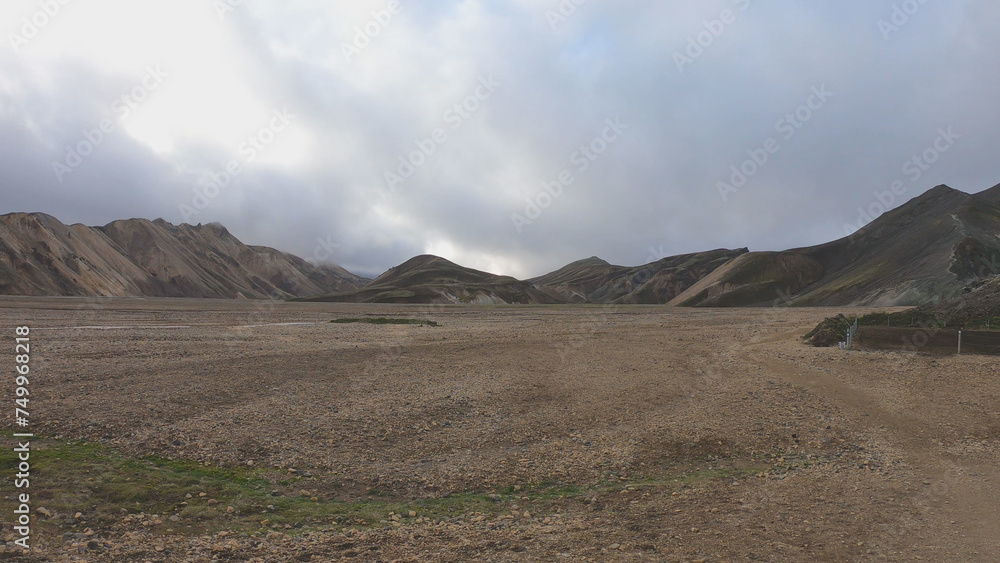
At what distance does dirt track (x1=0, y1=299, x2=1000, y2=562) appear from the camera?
19.4 ft

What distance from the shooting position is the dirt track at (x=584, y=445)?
5.91 metres

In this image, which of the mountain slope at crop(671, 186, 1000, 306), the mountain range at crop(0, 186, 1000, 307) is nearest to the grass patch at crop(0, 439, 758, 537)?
the mountain slope at crop(671, 186, 1000, 306)


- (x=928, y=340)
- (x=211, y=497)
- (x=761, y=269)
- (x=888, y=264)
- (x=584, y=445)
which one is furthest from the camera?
(x=761, y=269)

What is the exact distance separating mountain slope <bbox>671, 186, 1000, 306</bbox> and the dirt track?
7606 centimetres

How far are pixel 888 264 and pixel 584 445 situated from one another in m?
122

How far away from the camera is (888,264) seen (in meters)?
104

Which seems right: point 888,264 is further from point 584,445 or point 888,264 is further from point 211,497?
point 211,497

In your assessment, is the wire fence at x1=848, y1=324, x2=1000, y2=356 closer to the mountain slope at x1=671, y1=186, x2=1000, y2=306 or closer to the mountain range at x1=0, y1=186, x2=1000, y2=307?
the mountain slope at x1=671, y1=186, x2=1000, y2=306

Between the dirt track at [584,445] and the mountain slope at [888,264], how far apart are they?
7606cm

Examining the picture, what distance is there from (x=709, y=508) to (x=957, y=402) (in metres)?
10.9

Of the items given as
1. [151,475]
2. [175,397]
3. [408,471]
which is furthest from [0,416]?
[408,471]

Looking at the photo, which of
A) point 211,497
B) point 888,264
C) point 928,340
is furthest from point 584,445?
point 888,264

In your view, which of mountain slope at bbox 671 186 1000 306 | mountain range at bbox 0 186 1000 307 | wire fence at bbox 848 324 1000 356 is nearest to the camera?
wire fence at bbox 848 324 1000 356

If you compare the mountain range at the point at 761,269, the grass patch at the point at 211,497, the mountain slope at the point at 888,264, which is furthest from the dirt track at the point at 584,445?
the mountain range at the point at 761,269
